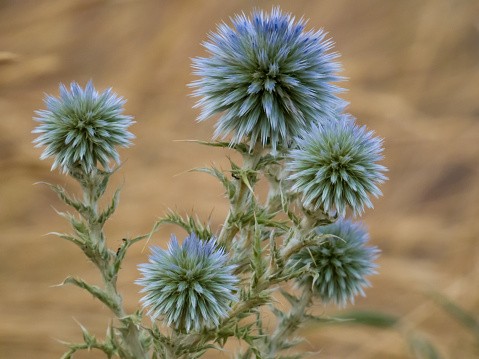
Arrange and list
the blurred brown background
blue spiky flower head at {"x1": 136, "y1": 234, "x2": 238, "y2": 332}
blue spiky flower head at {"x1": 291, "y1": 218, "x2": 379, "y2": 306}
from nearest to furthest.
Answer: blue spiky flower head at {"x1": 136, "y1": 234, "x2": 238, "y2": 332}, blue spiky flower head at {"x1": 291, "y1": 218, "x2": 379, "y2": 306}, the blurred brown background

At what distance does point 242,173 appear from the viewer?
555 millimetres

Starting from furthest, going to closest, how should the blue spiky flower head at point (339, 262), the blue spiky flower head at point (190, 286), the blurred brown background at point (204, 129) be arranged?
the blurred brown background at point (204, 129) < the blue spiky flower head at point (339, 262) < the blue spiky flower head at point (190, 286)

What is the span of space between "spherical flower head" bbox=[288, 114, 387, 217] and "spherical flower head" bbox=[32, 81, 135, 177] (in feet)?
0.62

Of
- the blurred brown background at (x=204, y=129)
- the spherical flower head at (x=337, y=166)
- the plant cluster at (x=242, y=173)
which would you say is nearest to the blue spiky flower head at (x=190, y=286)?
the plant cluster at (x=242, y=173)

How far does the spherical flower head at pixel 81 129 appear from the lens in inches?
23.8

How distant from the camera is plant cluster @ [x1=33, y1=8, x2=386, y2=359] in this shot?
0.55 m

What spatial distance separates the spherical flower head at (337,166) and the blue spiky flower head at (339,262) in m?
0.13

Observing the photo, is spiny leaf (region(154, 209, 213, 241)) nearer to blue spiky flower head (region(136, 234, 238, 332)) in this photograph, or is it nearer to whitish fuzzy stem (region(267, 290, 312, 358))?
blue spiky flower head (region(136, 234, 238, 332))

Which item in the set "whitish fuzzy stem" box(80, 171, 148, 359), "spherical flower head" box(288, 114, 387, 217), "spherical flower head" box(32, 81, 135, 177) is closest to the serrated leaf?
"whitish fuzzy stem" box(80, 171, 148, 359)

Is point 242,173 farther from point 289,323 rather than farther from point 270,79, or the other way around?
point 289,323

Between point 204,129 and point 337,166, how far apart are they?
1674 millimetres

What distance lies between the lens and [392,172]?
90.0 inches

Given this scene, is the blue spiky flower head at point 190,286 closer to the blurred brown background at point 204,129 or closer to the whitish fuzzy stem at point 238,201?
the whitish fuzzy stem at point 238,201

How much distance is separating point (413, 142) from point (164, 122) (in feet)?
3.24
